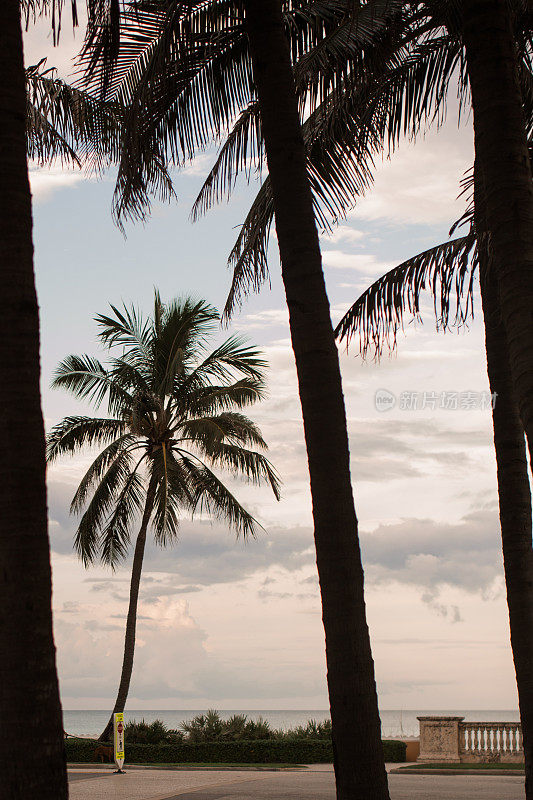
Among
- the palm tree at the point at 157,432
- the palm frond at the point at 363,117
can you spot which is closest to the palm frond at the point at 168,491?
the palm tree at the point at 157,432

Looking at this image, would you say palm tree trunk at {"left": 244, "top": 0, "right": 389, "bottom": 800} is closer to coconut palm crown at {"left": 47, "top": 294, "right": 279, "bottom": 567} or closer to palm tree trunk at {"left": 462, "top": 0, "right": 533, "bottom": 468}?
palm tree trunk at {"left": 462, "top": 0, "right": 533, "bottom": 468}

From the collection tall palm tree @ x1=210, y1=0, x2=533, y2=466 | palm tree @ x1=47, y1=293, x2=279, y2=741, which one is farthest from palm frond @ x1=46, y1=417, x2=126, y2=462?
tall palm tree @ x1=210, y1=0, x2=533, y2=466

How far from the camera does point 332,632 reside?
6195 millimetres

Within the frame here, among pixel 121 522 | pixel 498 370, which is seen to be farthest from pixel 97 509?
pixel 498 370

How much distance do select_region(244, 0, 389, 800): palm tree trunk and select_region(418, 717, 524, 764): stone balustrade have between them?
16.9 m

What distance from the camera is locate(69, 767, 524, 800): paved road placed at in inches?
584

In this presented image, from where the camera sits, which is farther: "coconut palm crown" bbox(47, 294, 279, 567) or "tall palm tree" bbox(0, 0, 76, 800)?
"coconut palm crown" bbox(47, 294, 279, 567)

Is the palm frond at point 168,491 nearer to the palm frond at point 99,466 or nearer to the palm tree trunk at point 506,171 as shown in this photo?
the palm frond at point 99,466

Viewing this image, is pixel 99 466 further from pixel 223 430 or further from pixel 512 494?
pixel 512 494

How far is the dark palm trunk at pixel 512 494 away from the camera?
8.91 m

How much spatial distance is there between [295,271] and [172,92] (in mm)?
3481

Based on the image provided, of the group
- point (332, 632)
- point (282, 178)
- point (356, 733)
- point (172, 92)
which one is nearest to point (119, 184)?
point (172, 92)

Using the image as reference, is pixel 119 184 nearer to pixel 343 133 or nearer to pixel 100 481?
pixel 343 133

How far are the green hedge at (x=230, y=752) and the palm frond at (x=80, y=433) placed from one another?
8.00 m
